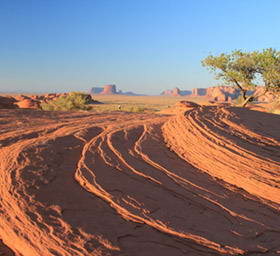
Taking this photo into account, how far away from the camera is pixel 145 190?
439 cm

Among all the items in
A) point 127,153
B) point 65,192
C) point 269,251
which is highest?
point 127,153

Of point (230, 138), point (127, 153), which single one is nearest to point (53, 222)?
point (127, 153)

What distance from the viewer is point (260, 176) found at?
198 inches

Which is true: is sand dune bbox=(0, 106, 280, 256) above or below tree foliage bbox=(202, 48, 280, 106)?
below

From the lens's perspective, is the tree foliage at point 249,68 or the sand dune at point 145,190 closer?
the sand dune at point 145,190

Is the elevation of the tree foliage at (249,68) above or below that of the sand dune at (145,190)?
above

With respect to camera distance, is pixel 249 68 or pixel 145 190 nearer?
pixel 145 190

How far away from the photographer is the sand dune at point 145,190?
330cm

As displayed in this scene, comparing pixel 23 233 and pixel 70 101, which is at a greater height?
pixel 70 101

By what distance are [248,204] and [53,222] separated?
3010mm

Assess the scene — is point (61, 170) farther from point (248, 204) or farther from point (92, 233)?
point (248, 204)

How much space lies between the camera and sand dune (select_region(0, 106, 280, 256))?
330 cm

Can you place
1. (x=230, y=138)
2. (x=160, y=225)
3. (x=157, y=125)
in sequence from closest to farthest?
(x=160, y=225) → (x=230, y=138) → (x=157, y=125)

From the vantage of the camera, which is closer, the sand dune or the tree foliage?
the sand dune
